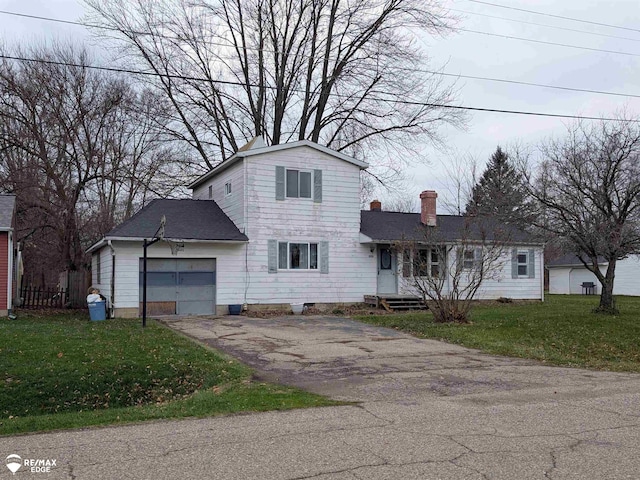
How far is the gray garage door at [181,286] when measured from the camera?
69.1 feet

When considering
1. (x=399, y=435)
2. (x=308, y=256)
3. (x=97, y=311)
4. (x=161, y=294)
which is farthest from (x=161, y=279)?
(x=399, y=435)

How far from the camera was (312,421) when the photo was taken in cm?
734

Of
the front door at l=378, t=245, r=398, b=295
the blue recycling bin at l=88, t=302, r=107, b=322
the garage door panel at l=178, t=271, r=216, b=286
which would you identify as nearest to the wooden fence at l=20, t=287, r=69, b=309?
the blue recycling bin at l=88, t=302, r=107, b=322

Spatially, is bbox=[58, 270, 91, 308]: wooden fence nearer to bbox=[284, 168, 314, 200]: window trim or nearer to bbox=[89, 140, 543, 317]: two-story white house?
bbox=[89, 140, 543, 317]: two-story white house

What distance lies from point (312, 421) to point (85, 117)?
25.5 meters

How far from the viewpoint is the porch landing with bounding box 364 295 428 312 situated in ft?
76.9

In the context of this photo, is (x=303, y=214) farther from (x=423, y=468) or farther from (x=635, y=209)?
(x=423, y=468)

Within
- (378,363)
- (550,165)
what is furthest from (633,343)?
(378,363)

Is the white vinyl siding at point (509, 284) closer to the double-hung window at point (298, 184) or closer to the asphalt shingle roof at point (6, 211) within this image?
the double-hung window at point (298, 184)

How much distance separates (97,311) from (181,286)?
2.87m

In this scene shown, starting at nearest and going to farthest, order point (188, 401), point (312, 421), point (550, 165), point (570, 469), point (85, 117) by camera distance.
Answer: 1. point (570, 469)
2. point (312, 421)
3. point (188, 401)
4. point (550, 165)
5. point (85, 117)

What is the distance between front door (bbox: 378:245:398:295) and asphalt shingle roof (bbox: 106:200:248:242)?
5966 millimetres

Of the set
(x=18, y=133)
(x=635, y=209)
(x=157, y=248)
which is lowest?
(x=157, y=248)

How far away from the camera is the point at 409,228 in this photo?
2642 centimetres
